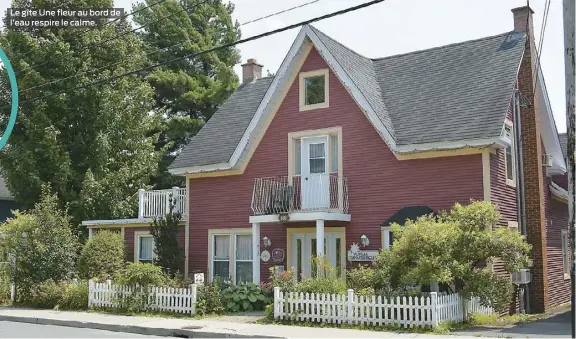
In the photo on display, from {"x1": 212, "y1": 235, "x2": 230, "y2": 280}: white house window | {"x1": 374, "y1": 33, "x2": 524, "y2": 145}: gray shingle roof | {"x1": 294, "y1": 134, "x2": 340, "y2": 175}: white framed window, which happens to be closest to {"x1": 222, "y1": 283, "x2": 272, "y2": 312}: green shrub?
{"x1": 212, "y1": 235, "x2": 230, "y2": 280}: white house window

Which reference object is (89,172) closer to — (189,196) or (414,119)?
(189,196)

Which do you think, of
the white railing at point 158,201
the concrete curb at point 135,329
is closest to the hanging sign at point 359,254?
the concrete curb at point 135,329

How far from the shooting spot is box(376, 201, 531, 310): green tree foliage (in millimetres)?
14203

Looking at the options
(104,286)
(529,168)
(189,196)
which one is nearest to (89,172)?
(189,196)

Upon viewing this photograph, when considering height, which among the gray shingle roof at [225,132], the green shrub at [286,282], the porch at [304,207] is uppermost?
the gray shingle roof at [225,132]

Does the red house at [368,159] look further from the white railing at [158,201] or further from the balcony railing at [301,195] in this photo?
the white railing at [158,201]

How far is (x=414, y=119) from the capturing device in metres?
18.6

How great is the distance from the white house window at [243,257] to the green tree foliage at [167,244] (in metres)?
1.99

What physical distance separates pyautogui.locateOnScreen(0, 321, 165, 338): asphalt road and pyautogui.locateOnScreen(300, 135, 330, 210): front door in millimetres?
6880

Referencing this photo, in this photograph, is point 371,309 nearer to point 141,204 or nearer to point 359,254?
point 359,254

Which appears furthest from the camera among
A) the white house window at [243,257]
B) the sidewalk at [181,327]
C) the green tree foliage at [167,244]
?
the green tree foliage at [167,244]

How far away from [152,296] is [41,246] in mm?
4887

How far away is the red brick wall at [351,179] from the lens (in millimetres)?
17484

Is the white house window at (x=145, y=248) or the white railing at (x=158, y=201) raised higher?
the white railing at (x=158, y=201)
